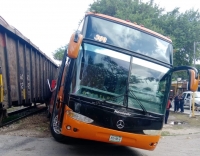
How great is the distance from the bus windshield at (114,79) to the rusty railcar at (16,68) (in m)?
2.77

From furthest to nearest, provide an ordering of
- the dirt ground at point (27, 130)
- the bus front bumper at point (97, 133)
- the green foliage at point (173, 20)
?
the green foliage at point (173, 20) → the dirt ground at point (27, 130) → the bus front bumper at point (97, 133)

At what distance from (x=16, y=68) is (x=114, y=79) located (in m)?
4.22

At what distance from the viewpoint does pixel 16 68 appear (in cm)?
846

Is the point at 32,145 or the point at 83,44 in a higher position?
the point at 83,44

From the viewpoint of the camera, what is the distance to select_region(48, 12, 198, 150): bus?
17.1 ft


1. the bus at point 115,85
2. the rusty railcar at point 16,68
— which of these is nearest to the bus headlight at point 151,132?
the bus at point 115,85

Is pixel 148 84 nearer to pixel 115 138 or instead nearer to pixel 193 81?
pixel 193 81

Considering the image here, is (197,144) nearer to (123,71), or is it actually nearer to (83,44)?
(123,71)

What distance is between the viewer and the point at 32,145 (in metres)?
6.33

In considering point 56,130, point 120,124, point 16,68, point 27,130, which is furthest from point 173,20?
point 120,124

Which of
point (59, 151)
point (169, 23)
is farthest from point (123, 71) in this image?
point (169, 23)

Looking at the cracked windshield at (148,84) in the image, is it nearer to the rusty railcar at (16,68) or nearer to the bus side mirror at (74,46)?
the bus side mirror at (74,46)

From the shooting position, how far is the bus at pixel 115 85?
5215 millimetres

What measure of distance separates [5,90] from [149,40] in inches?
166
